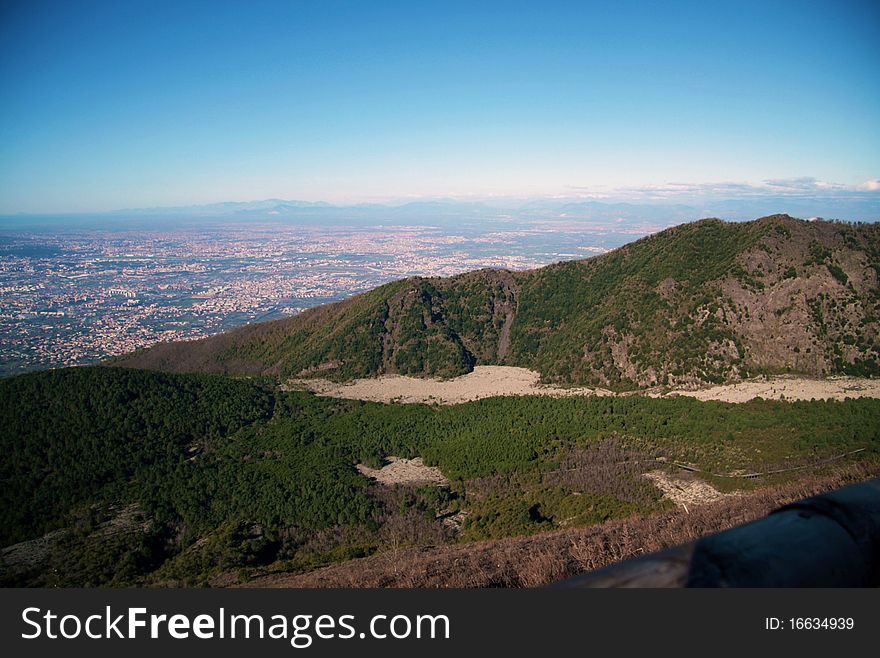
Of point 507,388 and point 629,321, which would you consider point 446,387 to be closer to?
point 507,388

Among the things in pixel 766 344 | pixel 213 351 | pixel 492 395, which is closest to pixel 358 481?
pixel 492 395

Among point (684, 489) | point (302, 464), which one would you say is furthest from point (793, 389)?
point (302, 464)

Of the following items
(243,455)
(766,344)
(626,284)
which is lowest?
(243,455)

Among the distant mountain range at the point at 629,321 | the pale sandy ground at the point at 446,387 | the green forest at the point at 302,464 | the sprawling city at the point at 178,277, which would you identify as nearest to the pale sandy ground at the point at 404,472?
the green forest at the point at 302,464

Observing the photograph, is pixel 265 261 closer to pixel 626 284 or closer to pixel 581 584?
pixel 626 284

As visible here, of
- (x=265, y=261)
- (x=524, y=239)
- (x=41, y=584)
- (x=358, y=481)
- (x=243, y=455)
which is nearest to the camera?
(x=41, y=584)

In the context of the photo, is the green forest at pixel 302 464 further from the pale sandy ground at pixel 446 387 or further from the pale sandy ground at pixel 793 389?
the pale sandy ground at pixel 446 387
